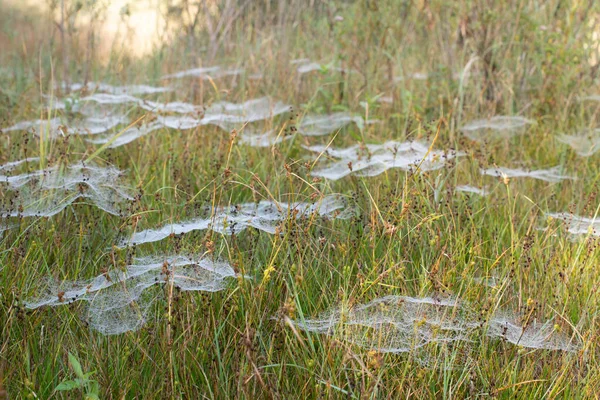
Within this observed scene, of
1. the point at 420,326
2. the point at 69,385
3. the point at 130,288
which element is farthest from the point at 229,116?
the point at 69,385

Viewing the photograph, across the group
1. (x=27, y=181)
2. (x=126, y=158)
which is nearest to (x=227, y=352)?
(x=27, y=181)

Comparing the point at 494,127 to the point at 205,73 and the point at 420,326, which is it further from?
the point at 420,326

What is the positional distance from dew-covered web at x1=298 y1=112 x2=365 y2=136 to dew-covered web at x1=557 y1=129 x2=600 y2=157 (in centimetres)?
110

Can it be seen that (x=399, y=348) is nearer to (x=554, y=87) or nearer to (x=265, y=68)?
(x=554, y=87)

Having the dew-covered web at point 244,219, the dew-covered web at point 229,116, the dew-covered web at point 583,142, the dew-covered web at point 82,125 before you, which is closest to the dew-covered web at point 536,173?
the dew-covered web at point 583,142

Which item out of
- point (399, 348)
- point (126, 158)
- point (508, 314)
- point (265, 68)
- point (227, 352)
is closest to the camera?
point (399, 348)

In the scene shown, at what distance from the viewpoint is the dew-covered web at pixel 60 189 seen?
8.95ft

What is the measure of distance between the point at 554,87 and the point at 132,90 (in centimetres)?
280

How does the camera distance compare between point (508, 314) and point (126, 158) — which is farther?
point (126, 158)

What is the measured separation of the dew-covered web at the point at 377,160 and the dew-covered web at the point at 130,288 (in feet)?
3.18

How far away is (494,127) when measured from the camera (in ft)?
13.1

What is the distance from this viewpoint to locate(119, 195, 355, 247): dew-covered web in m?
2.41

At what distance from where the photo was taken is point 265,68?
528 centimetres

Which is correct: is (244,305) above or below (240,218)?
below
